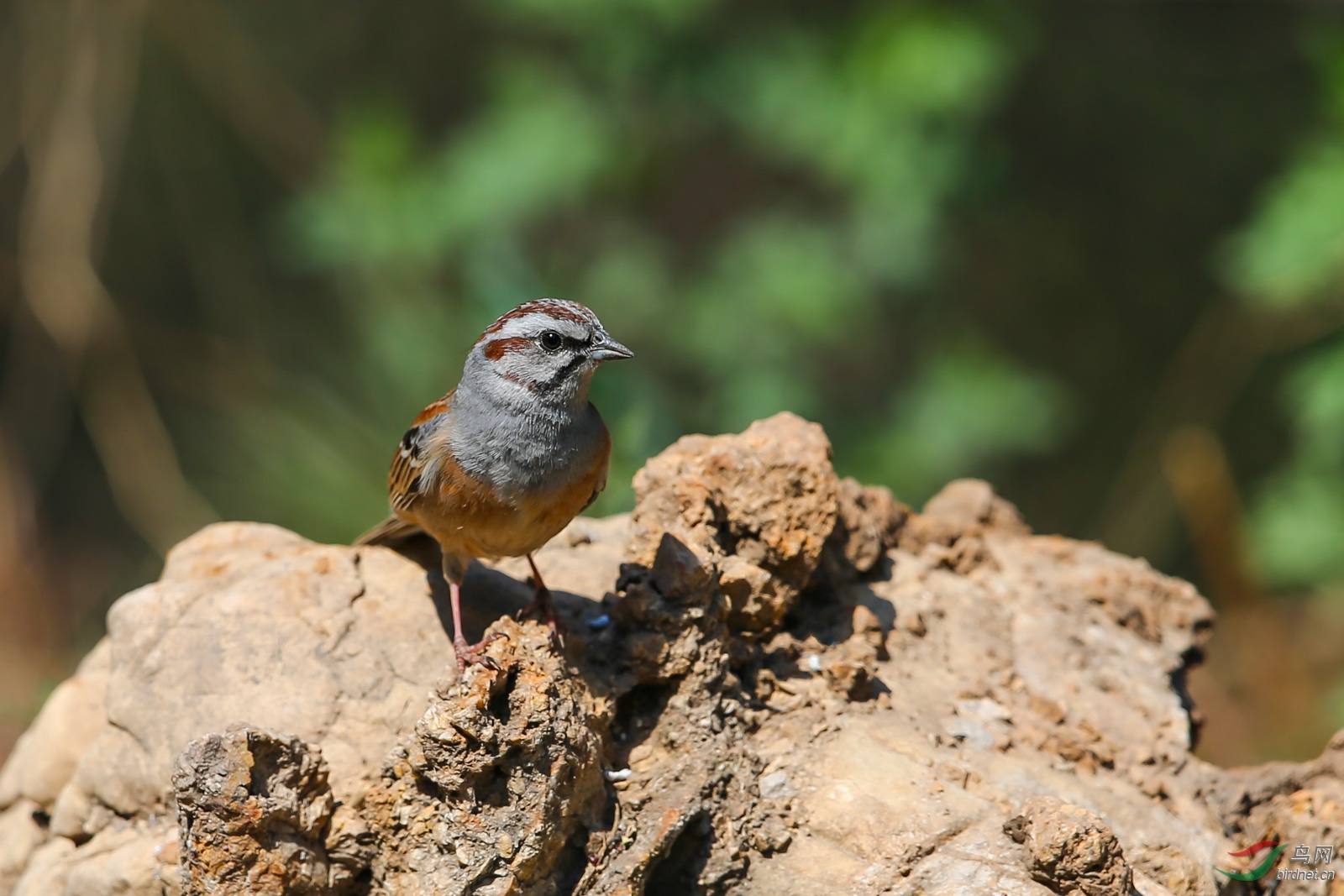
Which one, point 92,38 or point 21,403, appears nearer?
point 92,38

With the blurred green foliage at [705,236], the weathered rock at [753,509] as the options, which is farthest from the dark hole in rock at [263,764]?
the blurred green foliage at [705,236]

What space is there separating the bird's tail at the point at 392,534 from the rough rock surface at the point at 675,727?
0.48ft

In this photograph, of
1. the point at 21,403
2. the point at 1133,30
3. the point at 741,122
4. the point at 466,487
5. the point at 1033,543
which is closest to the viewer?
the point at 466,487

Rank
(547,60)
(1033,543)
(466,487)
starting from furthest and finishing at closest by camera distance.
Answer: (547,60), (1033,543), (466,487)

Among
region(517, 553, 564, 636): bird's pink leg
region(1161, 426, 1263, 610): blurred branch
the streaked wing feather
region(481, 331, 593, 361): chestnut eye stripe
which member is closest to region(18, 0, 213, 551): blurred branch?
the streaked wing feather

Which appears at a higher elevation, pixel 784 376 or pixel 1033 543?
Answer: pixel 784 376

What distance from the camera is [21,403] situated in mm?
10648

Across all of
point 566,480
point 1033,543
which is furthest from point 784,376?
point 566,480

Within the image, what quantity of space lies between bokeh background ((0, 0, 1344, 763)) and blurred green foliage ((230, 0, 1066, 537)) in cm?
3

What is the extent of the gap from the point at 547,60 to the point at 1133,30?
4.82m

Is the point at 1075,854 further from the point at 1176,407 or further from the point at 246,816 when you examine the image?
the point at 1176,407

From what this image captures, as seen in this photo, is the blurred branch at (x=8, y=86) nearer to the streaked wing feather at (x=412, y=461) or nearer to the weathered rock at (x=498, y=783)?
the streaked wing feather at (x=412, y=461)

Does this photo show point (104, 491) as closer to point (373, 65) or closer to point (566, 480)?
point (373, 65)

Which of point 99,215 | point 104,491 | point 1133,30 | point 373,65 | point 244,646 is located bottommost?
point 244,646
